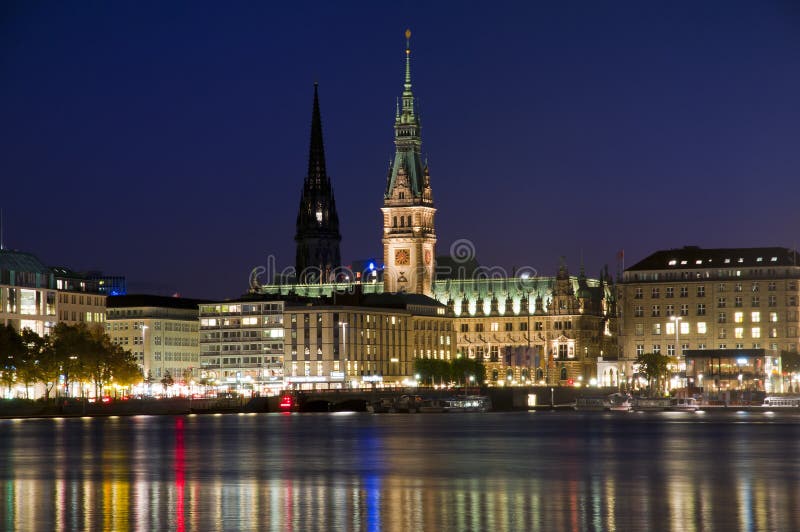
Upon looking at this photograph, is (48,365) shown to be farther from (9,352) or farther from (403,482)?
(403,482)

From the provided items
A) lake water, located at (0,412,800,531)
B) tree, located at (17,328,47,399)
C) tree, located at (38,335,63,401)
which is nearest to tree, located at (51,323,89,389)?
tree, located at (38,335,63,401)

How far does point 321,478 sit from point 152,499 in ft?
43.3

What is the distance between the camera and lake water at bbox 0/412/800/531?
5553 cm

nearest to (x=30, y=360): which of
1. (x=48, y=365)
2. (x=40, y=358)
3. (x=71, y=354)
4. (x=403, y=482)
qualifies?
(x=40, y=358)

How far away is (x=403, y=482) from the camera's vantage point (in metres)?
71.5

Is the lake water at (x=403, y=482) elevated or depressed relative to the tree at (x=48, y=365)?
depressed

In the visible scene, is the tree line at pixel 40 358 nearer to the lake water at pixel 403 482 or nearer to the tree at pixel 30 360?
the tree at pixel 30 360

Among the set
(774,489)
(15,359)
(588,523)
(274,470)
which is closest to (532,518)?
(588,523)

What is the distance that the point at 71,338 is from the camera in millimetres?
197875

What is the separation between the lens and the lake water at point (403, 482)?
182ft

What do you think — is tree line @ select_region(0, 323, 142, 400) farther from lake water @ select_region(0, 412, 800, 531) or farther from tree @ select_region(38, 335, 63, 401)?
lake water @ select_region(0, 412, 800, 531)

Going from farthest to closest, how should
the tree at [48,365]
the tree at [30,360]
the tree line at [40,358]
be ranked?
the tree at [48,365] < the tree at [30,360] < the tree line at [40,358]

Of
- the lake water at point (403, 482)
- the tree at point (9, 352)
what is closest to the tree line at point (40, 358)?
the tree at point (9, 352)

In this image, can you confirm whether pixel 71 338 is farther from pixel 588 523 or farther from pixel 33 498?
pixel 588 523
